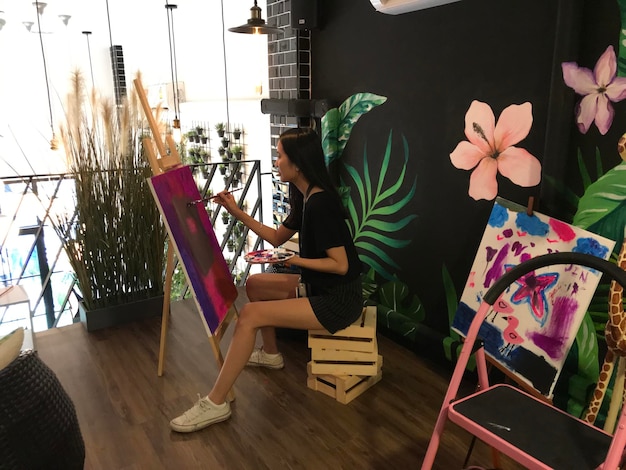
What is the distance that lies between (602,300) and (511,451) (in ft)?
3.40

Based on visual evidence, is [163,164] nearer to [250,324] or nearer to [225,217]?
[250,324]

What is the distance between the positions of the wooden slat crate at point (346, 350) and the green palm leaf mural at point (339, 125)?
4.40 ft

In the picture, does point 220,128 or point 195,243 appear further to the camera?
point 220,128

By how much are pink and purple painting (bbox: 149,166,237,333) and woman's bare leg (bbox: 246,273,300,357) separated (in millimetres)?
161

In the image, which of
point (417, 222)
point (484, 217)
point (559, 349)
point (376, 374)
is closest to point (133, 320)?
point (376, 374)

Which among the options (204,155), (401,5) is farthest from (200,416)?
(204,155)

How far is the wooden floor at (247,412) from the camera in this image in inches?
80.4

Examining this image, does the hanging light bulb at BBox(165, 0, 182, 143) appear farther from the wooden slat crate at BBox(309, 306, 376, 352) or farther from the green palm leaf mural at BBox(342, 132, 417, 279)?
the wooden slat crate at BBox(309, 306, 376, 352)

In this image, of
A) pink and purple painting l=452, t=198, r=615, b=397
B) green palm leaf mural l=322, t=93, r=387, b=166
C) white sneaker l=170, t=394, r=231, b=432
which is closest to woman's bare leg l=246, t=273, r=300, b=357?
white sneaker l=170, t=394, r=231, b=432

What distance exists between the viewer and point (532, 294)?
1935 mm

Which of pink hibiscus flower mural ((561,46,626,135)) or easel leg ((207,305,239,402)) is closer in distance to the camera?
pink hibiscus flower mural ((561,46,626,135))

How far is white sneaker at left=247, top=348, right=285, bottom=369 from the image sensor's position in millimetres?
2703

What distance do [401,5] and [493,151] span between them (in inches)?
35.5

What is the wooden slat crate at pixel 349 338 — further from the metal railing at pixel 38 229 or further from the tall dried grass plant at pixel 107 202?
the metal railing at pixel 38 229
